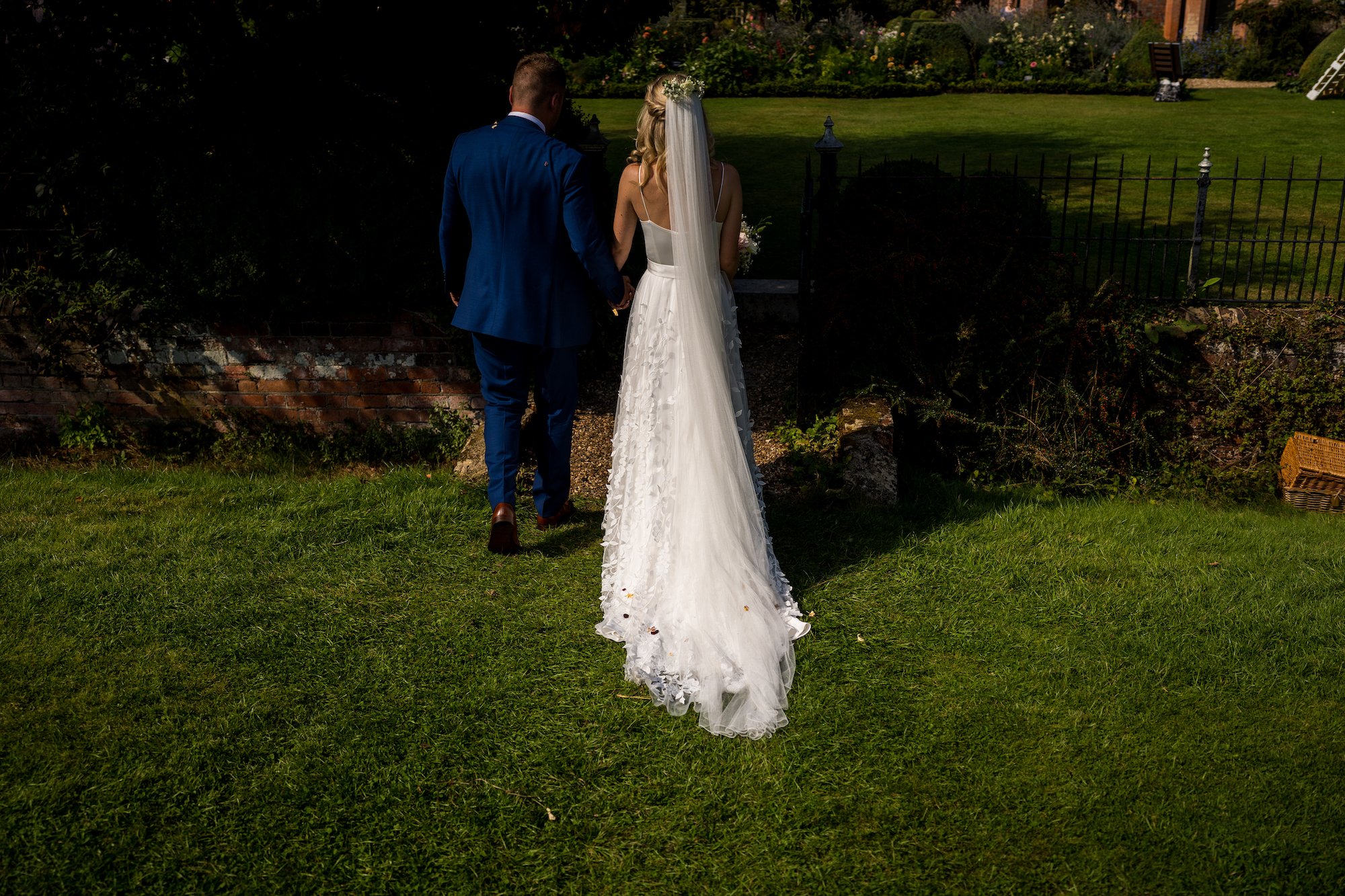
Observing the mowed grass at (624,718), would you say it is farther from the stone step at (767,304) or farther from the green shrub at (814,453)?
the stone step at (767,304)

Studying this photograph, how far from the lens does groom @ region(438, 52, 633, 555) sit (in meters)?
4.43

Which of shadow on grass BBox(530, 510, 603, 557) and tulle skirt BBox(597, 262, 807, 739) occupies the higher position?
tulle skirt BBox(597, 262, 807, 739)

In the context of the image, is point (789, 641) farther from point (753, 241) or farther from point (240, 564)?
point (240, 564)

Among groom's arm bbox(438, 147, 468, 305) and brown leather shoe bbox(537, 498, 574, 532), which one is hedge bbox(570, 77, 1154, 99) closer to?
groom's arm bbox(438, 147, 468, 305)

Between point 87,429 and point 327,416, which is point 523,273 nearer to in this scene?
point 327,416

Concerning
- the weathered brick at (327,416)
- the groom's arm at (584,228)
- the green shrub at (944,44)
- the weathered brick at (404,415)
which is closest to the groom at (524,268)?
the groom's arm at (584,228)

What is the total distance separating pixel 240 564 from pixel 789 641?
8.30 feet

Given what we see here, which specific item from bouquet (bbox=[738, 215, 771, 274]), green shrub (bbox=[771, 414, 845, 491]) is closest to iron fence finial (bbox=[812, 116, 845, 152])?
bouquet (bbox=[738, 215, 771, 274])

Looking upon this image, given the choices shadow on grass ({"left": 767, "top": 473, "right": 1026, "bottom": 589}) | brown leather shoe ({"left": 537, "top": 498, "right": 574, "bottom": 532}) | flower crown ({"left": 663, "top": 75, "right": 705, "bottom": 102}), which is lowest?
Result: shadow on grass ({"left": 767, "top": 473, "right": 1026, "bottom": 589})

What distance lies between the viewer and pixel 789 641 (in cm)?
395

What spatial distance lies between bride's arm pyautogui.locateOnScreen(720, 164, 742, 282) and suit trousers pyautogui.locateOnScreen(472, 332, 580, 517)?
84 centimetres

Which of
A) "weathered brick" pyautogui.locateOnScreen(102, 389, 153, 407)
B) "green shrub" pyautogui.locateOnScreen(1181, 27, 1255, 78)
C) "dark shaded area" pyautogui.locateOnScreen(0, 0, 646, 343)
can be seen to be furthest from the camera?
"green shrub" pyautogui.locateOnScreen(1181, 27, 1255, 78)

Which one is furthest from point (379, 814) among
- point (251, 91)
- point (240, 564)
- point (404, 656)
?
point (251, 91)

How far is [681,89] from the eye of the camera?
3961 millimetres
